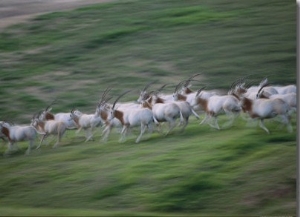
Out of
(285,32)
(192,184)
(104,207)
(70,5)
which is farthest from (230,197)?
(70,5)

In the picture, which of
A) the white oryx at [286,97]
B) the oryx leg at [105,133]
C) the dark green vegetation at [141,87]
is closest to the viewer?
the dark green vegetation at [141,87]

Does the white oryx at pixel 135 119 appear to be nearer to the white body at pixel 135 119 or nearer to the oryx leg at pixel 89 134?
the white body at pixel 135 119

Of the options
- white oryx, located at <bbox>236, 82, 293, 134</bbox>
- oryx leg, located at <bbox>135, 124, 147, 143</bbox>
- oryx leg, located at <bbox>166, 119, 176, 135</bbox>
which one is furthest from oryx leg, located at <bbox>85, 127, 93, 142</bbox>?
white oryx, located at <bbox>236, 82, 293, 134</bbox>

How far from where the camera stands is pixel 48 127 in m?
4.59

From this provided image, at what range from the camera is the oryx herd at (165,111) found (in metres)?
4.59

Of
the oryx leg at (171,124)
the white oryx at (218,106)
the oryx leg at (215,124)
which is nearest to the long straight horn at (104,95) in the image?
the oryx leg at (171,124)

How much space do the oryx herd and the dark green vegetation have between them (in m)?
0.05

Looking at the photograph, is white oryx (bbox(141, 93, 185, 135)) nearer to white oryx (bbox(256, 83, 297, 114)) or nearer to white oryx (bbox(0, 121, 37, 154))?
white oryx (bbox(256, 83, 297, 114))

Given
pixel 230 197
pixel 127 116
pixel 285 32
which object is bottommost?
pixel 230 197

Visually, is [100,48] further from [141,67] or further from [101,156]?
[101,156]

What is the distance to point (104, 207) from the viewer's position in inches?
175

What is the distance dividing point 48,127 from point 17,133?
0.18 metres

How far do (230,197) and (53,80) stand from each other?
1.23 meters

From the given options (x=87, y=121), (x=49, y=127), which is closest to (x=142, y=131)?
(x=87, y=121)
